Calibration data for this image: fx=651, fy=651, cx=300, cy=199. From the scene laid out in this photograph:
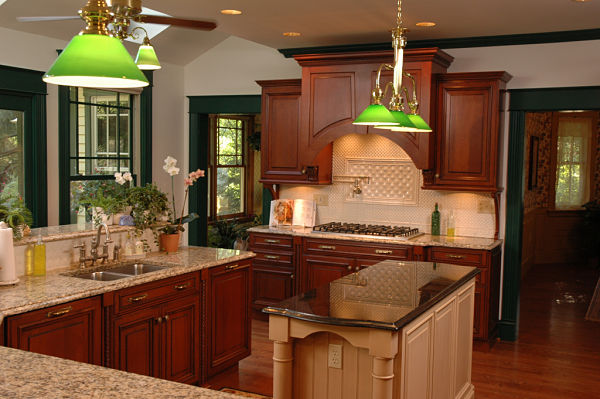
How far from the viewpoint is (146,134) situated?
7234 millimetres

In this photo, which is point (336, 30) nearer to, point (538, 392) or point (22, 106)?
point (22, 106)

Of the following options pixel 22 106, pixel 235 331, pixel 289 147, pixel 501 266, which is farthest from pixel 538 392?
pixel 22 106

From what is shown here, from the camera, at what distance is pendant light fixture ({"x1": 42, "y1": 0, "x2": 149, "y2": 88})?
172 centimetres

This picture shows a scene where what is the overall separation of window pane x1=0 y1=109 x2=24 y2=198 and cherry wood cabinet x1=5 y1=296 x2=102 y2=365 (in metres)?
2.78

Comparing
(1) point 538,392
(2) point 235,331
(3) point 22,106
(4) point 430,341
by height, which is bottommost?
(1) point 538,392

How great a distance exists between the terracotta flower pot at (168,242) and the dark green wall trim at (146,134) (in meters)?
2.45

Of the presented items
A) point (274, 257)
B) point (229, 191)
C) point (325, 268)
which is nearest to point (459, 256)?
point (325, 268)

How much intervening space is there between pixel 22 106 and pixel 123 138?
1.32 m

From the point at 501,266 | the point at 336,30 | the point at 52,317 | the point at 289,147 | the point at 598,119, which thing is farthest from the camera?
the point at 598,119

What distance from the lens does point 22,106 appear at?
5934mm

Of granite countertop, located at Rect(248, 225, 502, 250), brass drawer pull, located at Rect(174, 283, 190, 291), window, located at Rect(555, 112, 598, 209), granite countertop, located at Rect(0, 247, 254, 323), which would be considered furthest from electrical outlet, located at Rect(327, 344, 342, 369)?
window, located at Rect(555, 112, 598, 209)

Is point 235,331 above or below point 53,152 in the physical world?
below

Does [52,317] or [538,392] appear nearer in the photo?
[52,317]

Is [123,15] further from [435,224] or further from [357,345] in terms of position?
[435,224]
